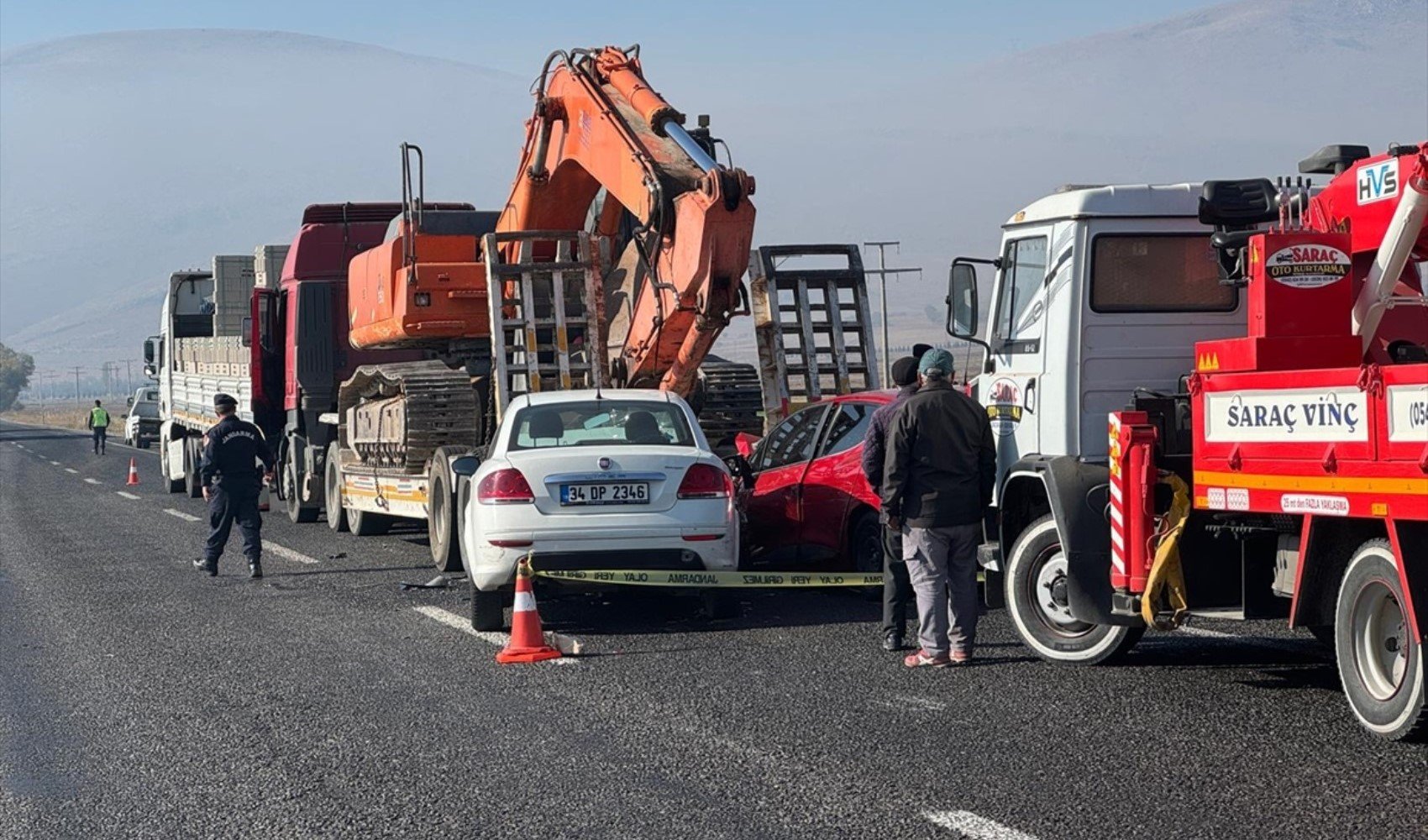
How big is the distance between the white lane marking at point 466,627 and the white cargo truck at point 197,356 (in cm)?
1187

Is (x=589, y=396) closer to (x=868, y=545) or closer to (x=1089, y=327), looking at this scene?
(x=868, y=545)

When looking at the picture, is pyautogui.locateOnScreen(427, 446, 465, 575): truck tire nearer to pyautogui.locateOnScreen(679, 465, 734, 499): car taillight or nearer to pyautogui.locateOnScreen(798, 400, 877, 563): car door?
pyautogui.locateOnScreen(798, 400, 877, 563): car door

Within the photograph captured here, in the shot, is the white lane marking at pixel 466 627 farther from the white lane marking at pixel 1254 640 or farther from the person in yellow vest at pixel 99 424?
the person in yellow vest at pixel 99 424

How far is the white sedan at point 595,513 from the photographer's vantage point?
11469mm

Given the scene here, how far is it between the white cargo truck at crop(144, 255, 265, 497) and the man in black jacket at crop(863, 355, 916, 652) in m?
15.0

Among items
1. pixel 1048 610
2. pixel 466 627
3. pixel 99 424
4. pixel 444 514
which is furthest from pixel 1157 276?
pixel 99 424

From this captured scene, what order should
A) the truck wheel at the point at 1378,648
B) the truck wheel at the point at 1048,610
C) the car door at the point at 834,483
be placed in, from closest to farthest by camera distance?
the truck wheel at the point at 1378,648 → the truck wheel at the point at 1048,610 → the car door at the point at 834,483

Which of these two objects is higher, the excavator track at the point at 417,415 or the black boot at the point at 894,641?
the excavator track at the point at 417,415

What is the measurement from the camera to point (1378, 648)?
7.61 metres

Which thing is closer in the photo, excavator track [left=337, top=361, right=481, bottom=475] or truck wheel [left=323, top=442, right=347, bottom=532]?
excavator track [left=337, top=361, right=481, bottom=475]

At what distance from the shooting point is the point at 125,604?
13.9m

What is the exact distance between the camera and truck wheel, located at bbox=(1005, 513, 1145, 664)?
32.0 ft

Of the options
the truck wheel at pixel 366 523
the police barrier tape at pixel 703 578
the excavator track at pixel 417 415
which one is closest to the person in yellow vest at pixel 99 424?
the truck wheel at pixel 366 523

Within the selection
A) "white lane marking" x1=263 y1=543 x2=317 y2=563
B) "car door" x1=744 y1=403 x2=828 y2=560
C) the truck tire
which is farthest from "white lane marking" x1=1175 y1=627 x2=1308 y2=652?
"white lane marking" x1=263 y1=543 x2=317 y2=563
